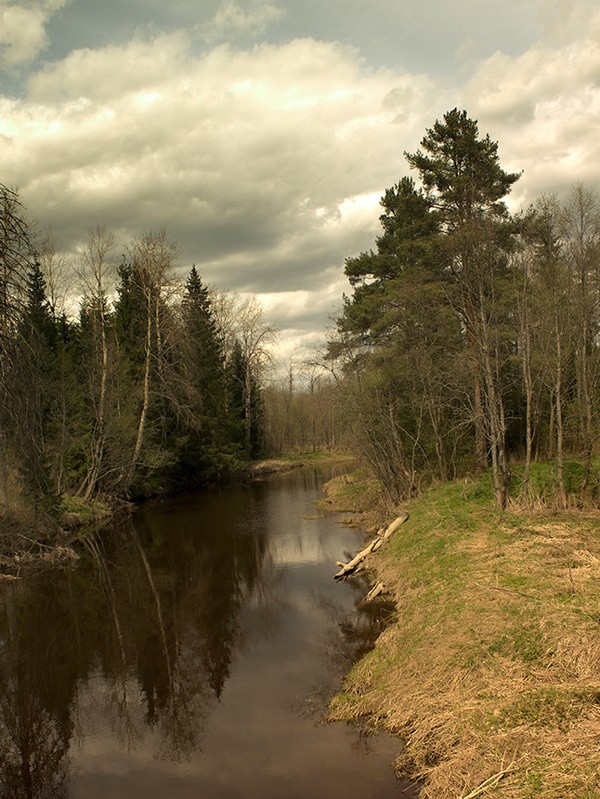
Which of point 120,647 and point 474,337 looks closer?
point 120,647

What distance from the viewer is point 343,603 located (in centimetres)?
1252

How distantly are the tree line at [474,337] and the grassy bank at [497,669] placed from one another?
4.04 metres

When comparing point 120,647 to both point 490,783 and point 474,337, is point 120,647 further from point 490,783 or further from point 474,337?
point 474,337

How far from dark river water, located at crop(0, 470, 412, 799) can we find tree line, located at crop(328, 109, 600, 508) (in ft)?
15.4

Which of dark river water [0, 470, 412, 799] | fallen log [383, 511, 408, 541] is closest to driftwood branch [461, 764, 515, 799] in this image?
dark river water [0, 470, 412, 799]

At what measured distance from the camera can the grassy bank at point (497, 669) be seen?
17.4 feet

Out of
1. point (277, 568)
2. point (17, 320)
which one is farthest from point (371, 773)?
point (17, 320)

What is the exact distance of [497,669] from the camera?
6824 mm

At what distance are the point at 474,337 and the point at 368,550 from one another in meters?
6.44

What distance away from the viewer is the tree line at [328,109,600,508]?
14492mm

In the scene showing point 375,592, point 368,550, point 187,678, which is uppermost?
point 368,550

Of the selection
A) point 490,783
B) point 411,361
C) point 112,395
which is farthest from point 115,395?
point 490,783

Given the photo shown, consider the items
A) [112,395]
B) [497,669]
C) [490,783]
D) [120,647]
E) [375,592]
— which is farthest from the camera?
[112,395]

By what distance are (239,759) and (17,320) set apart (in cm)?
1235
